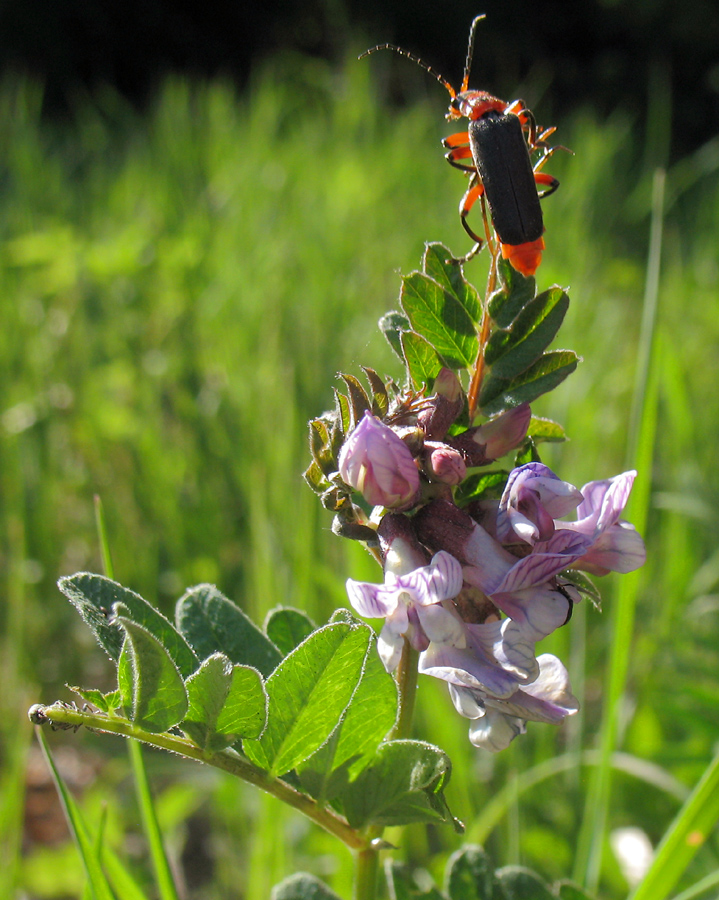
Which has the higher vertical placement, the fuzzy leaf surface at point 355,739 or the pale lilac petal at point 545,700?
the pale lilac petal at point 545,700

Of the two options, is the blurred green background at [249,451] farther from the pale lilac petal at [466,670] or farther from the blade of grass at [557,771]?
the pale lilac petal at [466,670]

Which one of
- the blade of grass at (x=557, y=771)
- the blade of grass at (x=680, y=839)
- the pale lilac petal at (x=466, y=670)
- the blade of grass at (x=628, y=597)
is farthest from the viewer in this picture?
the blade of grass at (x=557, y=771)

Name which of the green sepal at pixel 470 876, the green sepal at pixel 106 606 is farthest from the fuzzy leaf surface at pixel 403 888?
the green sepal at pixel 106 606

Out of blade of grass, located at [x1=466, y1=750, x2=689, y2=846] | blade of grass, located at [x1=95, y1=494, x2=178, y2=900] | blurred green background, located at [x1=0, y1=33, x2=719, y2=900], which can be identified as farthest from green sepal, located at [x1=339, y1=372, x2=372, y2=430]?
blade of grass, located at [x1=466, y1=750, x2=689, y2=846]

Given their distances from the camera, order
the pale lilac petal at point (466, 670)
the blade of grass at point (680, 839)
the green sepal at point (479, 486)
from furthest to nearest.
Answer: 1. the blade of grass at point (680, 839)
2. the green sepal at point (479, 486)
3. the pale lilac petal at point (466, 670)

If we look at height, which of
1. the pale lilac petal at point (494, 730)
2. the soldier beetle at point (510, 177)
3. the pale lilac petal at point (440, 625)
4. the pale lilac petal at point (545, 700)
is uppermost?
the soldier beetle at point (510, 177)

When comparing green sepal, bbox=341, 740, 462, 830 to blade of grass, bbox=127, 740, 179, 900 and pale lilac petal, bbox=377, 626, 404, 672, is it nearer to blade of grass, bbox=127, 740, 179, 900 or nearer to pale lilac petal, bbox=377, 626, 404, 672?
pale lilac petal, bbox=377, 626, 404, 672
